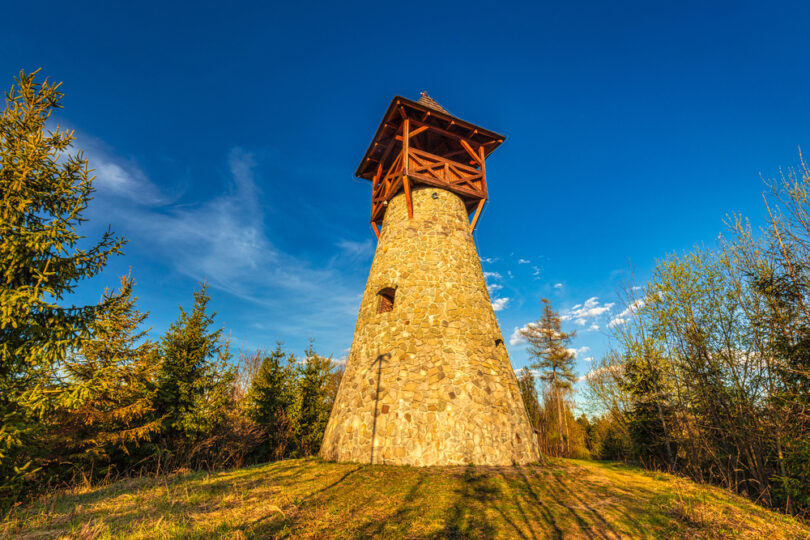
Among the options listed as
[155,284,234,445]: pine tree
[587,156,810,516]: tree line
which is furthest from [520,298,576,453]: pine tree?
[155,284,234,445]: pine tree

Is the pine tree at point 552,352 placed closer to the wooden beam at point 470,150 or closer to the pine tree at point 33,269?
the wooden beam at point 470,150

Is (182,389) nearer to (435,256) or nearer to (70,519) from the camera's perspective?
(70,519)

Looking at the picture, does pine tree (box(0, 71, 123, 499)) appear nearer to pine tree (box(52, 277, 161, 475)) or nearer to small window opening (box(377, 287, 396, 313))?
pine tree (box(52, 277, 161, 475))

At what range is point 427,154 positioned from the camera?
12.4 metres

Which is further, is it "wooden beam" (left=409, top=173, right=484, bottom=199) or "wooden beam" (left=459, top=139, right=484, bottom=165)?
"wooden beam" (left=459, top=139, right=484, bottom=165)

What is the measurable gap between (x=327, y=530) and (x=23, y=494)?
303 inches

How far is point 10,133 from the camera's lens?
6.07m

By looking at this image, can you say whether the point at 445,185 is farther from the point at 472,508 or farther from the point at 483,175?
the point at 472,508

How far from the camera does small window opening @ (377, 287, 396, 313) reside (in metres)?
11.2

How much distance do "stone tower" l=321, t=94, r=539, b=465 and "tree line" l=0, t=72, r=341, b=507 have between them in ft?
14.5

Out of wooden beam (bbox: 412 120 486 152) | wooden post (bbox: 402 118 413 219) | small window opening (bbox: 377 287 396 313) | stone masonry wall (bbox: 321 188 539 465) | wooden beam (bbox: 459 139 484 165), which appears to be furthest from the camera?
wooden beam (bbox: 459 139 484 165)

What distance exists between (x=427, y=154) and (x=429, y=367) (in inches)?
307

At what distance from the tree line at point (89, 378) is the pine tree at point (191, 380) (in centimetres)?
4

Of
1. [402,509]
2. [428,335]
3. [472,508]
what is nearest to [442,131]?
[428,335]
